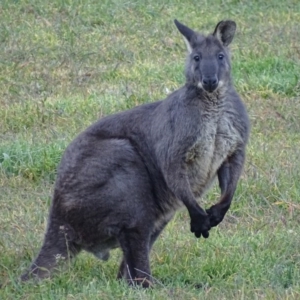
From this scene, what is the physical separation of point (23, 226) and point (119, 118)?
1.04m

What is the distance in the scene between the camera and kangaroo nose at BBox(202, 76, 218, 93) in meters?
5.23

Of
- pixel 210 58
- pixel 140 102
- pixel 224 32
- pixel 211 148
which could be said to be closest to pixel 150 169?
pixel 211 148

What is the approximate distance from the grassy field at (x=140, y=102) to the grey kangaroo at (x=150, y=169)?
8.3 inches

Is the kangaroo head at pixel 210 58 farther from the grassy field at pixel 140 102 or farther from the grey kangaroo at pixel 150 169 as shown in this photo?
the grassy field at pixel 140 102

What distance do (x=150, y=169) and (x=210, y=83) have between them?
0.57 m

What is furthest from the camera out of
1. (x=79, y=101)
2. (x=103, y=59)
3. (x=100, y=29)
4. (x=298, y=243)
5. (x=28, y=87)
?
(x=100, y=29)

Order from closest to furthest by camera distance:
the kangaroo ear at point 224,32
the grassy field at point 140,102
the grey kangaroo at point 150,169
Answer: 1. the grey kangaroo at point 150,169
2. the grassy field at point 140,102
3. the kangaroo ear at point 224,32

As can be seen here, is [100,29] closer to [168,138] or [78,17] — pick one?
[78,17]

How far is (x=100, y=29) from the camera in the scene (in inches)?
446

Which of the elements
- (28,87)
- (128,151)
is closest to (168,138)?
(128,151)

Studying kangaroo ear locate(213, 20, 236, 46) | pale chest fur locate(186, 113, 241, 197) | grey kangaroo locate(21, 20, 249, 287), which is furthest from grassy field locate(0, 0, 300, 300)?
kangaroo ear locate(213, 20, 236, 46)

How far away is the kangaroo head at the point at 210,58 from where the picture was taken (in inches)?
207

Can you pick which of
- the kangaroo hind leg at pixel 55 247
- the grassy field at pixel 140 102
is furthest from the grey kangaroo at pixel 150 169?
the grassy field at pixel 140 102

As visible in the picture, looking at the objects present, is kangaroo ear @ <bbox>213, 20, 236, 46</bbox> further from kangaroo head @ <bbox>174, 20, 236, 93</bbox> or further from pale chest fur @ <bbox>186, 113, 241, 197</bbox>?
pale chest fur @ <bbox>186, 113, 241, 197</bbox>
